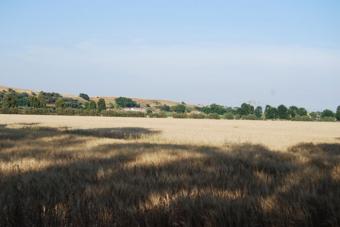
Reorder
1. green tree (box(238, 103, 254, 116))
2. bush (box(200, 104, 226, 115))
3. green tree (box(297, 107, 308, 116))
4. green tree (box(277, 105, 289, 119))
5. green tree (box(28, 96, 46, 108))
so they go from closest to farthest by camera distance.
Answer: green tree (box(28, 96, 46, 108)), green tree (box(277, 105, 289, 119)), green tree (box(297, 107, 308, 116)), green tree (box(238, 103, 254, 116)), bush (box(200, 104, 226, 115))

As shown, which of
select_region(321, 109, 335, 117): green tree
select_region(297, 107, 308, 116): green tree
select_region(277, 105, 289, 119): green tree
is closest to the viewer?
select_region(321, 109, 335, 117): green tree

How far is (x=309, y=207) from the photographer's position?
4238mm

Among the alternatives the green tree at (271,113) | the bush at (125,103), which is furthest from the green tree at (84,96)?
the green tree at (271,113)

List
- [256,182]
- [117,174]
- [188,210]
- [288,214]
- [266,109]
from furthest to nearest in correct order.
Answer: [266,109] → [117,174] → [256,182] → [188,210] → [288,214]

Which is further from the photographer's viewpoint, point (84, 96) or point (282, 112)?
point (84, 96)

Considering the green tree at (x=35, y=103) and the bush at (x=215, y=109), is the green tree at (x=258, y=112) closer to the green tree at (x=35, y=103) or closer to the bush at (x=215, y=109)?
the bush at (x=215, y=109)

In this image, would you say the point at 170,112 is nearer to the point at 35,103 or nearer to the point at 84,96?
the point at 35,103

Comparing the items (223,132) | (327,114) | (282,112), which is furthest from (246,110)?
(223,132)

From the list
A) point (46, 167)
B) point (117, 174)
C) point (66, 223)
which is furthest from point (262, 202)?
point (46, 167)

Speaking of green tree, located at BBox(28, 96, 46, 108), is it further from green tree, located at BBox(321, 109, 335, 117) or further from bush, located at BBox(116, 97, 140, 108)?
green tree, located at BBox(321, 109, 335, 117)

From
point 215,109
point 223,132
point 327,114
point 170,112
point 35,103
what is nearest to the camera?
point 223,132

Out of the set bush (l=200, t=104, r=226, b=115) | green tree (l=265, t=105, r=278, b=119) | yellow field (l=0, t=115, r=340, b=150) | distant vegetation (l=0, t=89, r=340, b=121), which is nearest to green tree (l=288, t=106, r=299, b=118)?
distant vegetation (l=0, t=89, r=340, b=121)

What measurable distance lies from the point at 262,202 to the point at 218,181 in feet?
6.40

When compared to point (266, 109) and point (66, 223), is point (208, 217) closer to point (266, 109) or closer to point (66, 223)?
point (66, 223)
